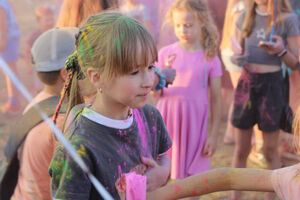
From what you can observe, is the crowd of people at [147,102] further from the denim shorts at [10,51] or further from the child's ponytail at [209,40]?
the denim shorts at [10,51]

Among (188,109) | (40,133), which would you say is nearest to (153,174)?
(40,133)

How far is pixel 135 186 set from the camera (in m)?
1.24

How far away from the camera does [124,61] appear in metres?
1.19

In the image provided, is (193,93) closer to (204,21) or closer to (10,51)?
(204,21)

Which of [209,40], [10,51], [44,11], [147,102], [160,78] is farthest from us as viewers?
[10,51]

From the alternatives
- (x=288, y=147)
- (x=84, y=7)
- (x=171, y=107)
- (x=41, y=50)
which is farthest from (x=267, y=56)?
(x=41, y=50)

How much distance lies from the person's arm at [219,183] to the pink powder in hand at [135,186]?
0.13m

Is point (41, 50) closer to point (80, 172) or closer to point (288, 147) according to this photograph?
point (80, 172)

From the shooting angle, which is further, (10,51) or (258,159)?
(10,51)

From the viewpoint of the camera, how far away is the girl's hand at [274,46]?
8.38 feet

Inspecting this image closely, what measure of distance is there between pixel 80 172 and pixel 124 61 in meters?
0.37

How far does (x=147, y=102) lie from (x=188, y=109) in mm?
1130

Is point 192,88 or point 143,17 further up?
point 143,17

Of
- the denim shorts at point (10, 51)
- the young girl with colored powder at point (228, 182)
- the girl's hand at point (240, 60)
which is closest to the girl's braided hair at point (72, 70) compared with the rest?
the young girl with colored powder at point (228, 182)
